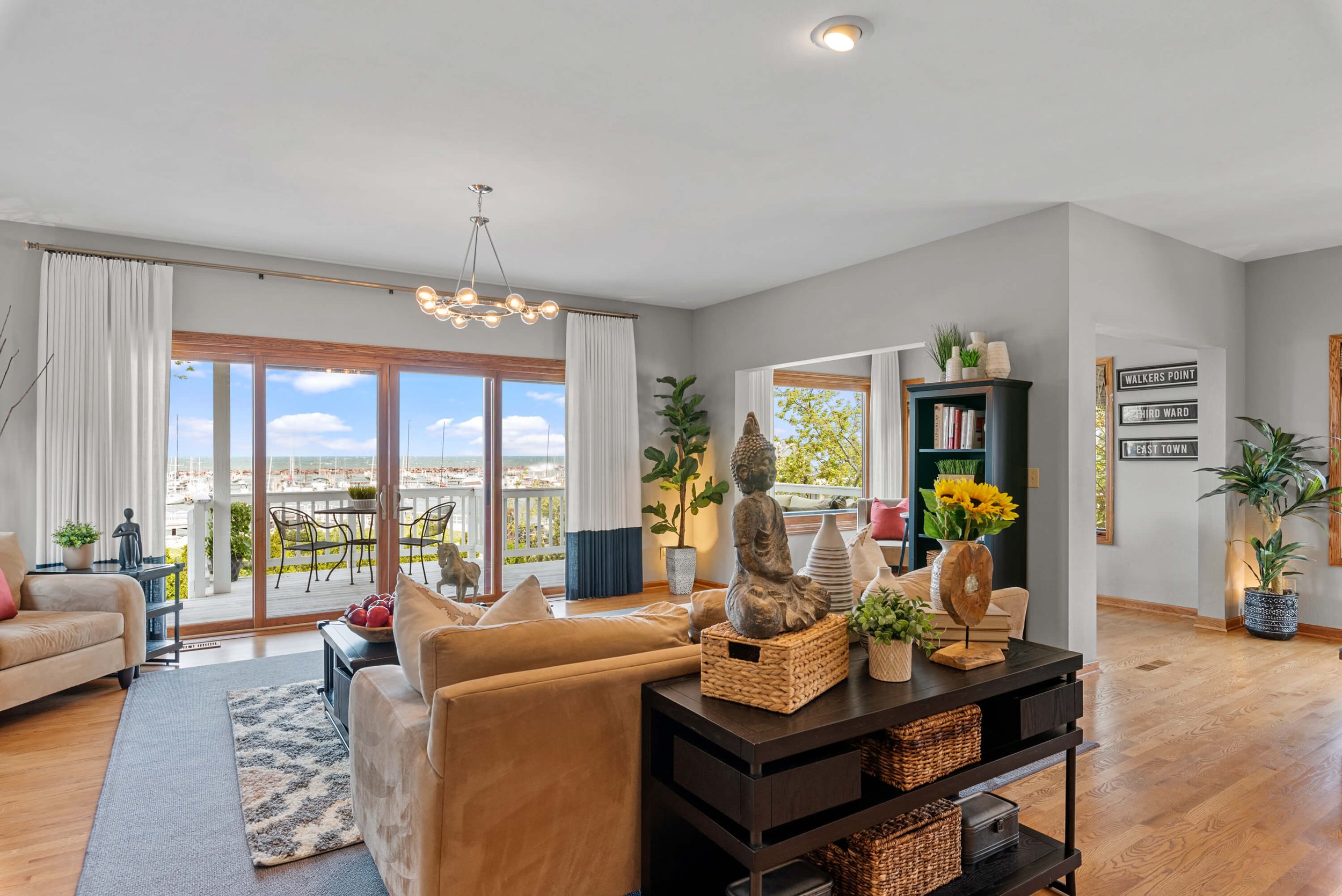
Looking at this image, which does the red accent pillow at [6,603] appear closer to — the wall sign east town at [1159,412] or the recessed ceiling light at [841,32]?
the recessed ceiling light at [841,32]

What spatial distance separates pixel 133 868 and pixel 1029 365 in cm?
459

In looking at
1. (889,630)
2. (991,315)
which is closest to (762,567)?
(889,630)

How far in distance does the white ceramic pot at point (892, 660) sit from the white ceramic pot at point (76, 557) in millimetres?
4392

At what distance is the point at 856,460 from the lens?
331 inches

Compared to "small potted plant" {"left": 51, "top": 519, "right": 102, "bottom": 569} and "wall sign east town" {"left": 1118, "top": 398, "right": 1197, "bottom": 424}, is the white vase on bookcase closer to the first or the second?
"small potted plant" {"left": 51, "top": 519, "right": 102, "bottom": 569}

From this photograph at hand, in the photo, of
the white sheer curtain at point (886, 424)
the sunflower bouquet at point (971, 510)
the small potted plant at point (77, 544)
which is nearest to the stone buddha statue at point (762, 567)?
the sunflower bouquet at point (971, 510)

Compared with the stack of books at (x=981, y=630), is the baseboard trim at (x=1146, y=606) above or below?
below

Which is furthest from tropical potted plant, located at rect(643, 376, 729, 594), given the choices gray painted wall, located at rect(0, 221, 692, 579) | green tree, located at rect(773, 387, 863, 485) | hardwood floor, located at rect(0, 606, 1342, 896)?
hardwood floor, located at rect(0, 606, 1342, 896)

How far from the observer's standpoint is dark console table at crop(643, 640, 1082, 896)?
1.59 m

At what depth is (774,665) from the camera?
167 centimetres

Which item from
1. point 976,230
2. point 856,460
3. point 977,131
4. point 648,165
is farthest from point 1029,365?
point 856,460

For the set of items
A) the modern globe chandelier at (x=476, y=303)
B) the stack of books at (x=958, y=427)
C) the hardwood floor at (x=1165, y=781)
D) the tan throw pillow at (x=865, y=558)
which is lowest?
the hardwood floor at (x=1165, y=781)

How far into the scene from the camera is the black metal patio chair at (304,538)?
215 inches

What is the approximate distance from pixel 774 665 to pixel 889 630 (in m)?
0.37
